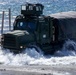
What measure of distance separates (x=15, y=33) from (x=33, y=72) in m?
4.28

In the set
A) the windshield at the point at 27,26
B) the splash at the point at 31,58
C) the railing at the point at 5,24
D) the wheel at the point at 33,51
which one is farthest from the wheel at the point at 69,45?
the railing at the point at 5,24

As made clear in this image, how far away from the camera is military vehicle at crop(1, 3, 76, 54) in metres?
23.2

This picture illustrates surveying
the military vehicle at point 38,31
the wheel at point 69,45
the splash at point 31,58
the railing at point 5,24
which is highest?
the military vehicle at point 38,31

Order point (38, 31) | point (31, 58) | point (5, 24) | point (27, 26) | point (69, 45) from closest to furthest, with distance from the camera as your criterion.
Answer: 1. point (31, 58)
2. point (38, 31)
3. point (27, 26)
4. point (69, 45)
5. point (5, 24)

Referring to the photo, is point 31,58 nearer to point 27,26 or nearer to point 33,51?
point 33,51

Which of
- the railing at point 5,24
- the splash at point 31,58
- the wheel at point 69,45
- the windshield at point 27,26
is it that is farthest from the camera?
the railing at point 5,24

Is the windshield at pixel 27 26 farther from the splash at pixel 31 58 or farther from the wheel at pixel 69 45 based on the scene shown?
the wheel at pixel 69 45

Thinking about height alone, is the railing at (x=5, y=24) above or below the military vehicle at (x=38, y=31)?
below

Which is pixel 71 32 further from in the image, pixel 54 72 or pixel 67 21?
pixel 54 72

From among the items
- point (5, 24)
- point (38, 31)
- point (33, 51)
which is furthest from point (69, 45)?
point (5, 24)

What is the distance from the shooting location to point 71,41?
26.7 m

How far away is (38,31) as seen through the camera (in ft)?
79.7

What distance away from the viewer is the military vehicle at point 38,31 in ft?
76.3

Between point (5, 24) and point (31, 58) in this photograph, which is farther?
point (5, 24)
